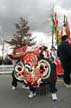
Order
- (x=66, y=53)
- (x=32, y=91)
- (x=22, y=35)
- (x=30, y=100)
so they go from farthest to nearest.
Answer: (x=22, y=35)
(x=66, y=53)
(x=32, y=91)
(x=30, y=100)

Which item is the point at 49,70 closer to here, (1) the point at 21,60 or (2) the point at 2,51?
(1) the point at 21,60

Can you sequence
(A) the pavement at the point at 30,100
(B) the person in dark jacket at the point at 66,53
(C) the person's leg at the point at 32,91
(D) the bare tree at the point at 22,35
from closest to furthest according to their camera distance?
(A) the pavement at the point at 30,100
(C) the person's leg at the point at 32,91
(B) the person in dark jacket at the point at 66,53
(D) the bare tree at the point at 22,35

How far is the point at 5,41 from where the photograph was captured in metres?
75.5

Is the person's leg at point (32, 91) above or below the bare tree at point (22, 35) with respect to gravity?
above

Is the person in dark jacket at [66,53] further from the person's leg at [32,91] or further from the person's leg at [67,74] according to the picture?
the person's leg at [32,91]

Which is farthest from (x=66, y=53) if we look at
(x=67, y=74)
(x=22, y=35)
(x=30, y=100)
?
(x=22, y=35)

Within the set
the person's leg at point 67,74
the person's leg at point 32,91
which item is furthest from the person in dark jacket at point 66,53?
the person's leg at point 32,91

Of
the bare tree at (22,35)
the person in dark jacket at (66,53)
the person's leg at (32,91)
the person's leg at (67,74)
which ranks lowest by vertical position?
the bare tree at (22,35)

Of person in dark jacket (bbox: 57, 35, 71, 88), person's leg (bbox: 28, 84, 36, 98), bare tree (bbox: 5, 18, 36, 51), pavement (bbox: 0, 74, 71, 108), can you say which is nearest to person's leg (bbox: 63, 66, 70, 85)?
person in dark jacket (bbox: 57, 35, 71, 88)

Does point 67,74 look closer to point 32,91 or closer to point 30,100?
point 32,91

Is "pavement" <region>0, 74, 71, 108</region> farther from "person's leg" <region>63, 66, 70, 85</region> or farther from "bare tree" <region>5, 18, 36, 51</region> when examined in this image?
"bare tree" <region>5, 18, 36, 51</region>

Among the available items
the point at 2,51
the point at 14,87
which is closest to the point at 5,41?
the point at 2,51

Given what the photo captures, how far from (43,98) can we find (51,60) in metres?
1.00

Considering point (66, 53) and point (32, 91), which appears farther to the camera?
point (66, 53)
